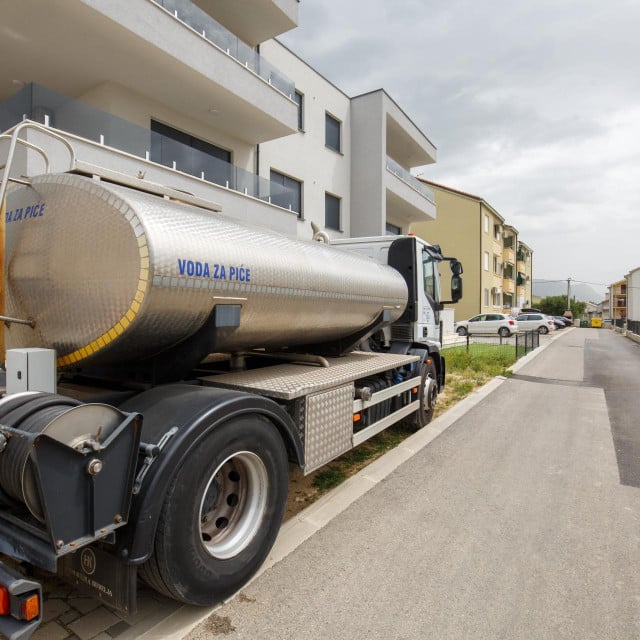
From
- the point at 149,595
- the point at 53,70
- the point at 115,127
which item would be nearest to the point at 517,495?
the point at 149,595

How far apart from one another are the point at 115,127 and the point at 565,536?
925 centimetres

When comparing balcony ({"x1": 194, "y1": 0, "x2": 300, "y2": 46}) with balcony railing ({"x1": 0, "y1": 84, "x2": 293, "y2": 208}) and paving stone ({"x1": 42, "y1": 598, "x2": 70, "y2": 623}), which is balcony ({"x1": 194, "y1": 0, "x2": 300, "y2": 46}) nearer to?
balcony railing ({"x1": 0, "y1": 84, "x2": 293, "y2": 208})

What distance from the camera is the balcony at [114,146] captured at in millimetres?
7578

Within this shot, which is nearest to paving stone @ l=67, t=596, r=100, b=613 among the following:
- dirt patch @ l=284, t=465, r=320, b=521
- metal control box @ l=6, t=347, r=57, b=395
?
metal control box @ l=6, t=347, r=57, b=395

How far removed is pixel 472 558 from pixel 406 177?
2081 cm

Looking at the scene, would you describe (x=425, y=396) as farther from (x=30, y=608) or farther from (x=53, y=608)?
(x=30, y=608)

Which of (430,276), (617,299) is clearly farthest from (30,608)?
(617,299)

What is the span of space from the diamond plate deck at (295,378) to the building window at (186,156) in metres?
6.77

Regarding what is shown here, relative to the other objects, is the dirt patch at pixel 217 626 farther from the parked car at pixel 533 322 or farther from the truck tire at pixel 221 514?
the parked car at pixel 533 322

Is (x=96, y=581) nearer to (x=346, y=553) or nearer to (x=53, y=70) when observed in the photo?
(x=346, y=553)

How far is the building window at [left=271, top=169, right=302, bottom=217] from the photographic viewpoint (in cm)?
1295

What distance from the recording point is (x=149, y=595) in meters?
2.75

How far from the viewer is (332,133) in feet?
61.9

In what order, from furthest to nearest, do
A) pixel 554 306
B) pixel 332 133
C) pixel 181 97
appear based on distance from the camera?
pixel 554 306 → pixel 332 133 → pixel 181 97
